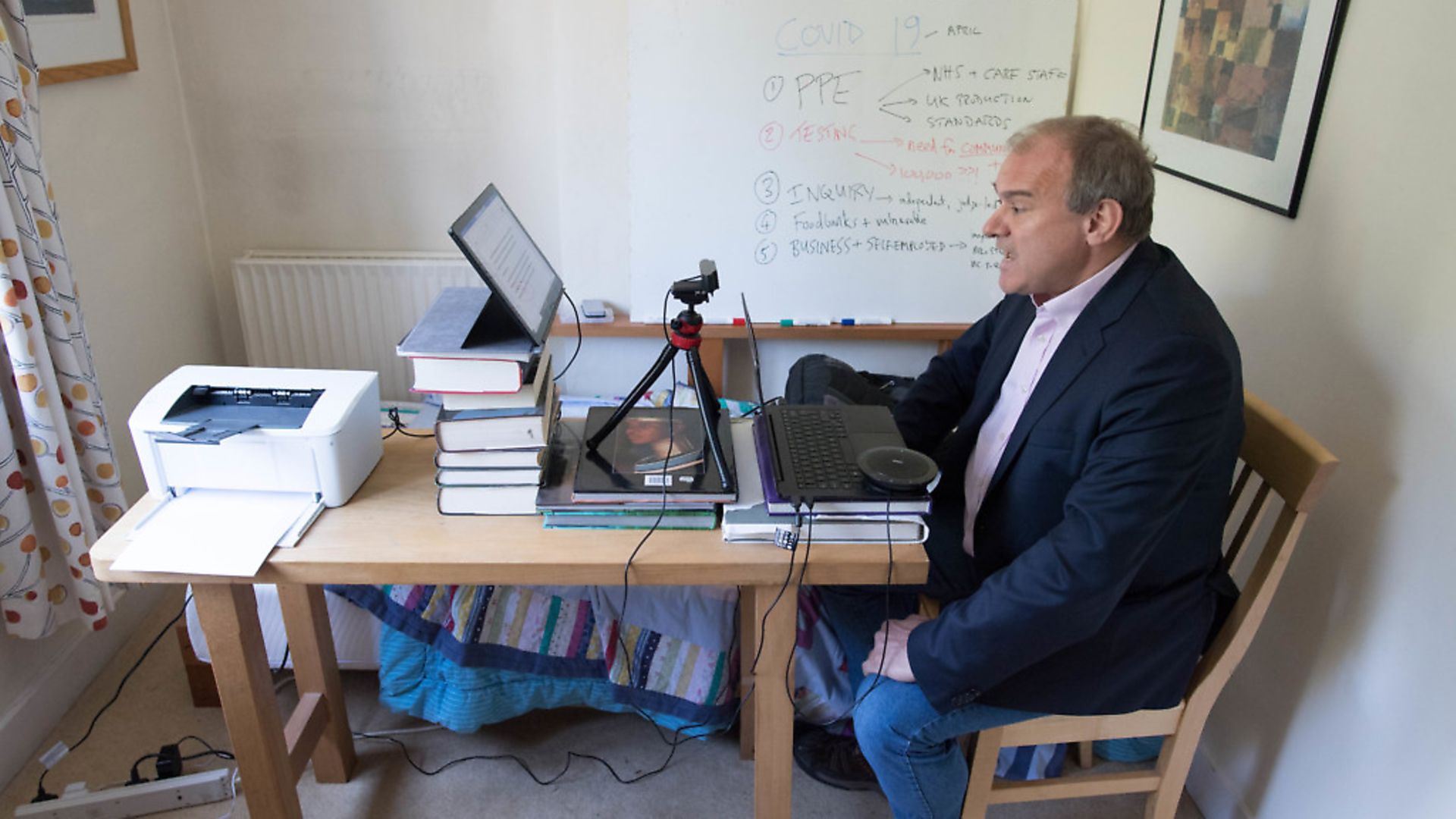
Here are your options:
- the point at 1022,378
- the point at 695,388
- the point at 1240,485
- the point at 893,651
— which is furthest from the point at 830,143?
the point at 893,651

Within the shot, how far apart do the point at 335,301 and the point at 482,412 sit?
1438mm

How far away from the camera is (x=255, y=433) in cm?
136

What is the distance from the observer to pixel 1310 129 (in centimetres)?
156

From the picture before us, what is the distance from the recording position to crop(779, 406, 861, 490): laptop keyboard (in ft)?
4.46

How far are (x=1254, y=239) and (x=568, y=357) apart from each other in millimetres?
1693

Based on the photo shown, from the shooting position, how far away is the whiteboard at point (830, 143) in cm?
232

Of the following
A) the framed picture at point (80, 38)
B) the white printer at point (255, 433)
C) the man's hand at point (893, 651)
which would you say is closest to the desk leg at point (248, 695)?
the white printer at point (255, 433)

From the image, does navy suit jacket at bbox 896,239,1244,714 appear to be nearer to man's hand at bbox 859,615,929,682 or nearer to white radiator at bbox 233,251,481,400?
man's hand at bbox 859,615,929,682

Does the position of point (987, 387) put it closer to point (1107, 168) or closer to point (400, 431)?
point (1107, 168)

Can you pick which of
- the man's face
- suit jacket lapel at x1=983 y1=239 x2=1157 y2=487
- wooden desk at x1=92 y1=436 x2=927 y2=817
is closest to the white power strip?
wooden desk at x1=92 y1=436 x2=927 y2=817

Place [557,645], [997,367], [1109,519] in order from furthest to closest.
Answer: [557,645] → [997,367] → [1109,519]

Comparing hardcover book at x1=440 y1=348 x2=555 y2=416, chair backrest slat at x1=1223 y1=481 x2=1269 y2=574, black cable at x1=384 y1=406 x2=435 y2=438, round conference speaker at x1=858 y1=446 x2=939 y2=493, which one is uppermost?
hardcover book at x1=440 y1=348 x2=555 y2=416

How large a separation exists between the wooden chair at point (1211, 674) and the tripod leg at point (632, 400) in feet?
2.45

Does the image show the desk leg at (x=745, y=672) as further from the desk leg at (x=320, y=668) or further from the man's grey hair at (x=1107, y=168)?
the man's grey hair at (x=1107, y=168)
